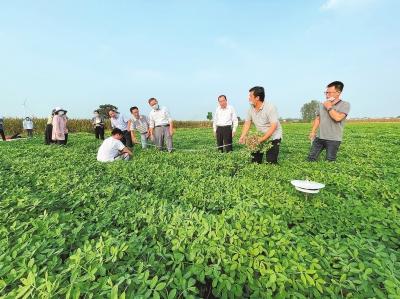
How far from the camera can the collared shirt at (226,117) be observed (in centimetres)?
850

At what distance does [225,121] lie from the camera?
8.53 metres

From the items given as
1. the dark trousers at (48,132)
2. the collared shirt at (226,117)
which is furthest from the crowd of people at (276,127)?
the dark trousers at (48,132)

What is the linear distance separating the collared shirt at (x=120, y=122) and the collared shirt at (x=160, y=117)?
7.37 ft

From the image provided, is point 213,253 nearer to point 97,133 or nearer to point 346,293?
point 346,293

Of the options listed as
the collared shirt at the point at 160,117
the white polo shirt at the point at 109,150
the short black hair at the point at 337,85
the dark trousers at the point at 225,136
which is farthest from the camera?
the collared shirt at the point at 160,117

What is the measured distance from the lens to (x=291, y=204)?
3.26 meters

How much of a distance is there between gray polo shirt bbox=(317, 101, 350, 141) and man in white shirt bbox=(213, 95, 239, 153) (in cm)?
308

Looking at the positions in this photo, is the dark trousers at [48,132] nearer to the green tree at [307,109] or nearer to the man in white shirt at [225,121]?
the man in white shirt at [225,121]

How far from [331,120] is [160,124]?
5.77m

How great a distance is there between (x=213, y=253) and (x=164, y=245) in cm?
57

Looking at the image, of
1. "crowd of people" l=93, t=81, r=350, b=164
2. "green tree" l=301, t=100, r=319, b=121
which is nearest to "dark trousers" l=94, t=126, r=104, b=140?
"crowd of people" l=93, t=81, r=350, b=164

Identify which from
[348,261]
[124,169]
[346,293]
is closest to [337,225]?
[348,261]

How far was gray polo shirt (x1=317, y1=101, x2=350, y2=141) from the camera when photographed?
5.46 meters

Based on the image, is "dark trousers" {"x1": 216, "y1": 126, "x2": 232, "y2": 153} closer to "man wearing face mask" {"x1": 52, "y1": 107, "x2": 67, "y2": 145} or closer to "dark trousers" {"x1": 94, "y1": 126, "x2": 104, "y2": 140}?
"man wearing face mask" {"x1": 52, "y1": 107, "x2": 67, "y2": 145}
